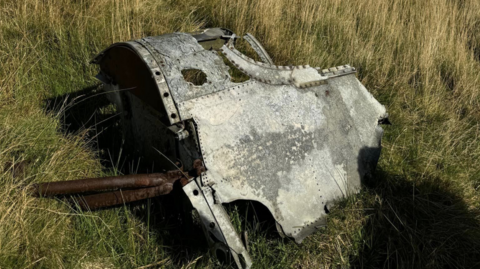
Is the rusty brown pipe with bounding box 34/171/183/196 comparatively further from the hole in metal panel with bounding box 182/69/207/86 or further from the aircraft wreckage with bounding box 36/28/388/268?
the hole in metal panel with bounding box 182/69/207/86

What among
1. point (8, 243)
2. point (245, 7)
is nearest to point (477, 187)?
point (245, 7)

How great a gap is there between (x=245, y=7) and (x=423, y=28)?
2506mm

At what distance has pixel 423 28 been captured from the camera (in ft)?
18.1

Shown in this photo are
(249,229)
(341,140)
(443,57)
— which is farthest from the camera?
(443,57)

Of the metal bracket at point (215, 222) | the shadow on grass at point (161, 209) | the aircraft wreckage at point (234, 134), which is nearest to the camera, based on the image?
the metal bracket at point (215, 222)

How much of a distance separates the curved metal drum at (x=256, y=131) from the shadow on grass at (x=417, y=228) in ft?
1.01

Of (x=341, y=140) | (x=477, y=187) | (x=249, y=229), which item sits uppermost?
(x=341, y=140)

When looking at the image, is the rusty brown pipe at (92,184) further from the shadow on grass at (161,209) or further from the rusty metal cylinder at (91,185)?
the shadow on grass at (161,209)

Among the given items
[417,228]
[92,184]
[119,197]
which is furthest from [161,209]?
[417,228]

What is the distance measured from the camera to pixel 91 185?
237 cm

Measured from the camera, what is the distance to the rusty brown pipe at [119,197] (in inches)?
97.1

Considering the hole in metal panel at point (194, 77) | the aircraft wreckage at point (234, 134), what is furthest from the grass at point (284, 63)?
the hole in metal panel at point (194, 77)

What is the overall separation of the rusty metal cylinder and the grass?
113 millimetres

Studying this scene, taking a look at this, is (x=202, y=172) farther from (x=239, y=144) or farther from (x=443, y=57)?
(x=443, y=57)
